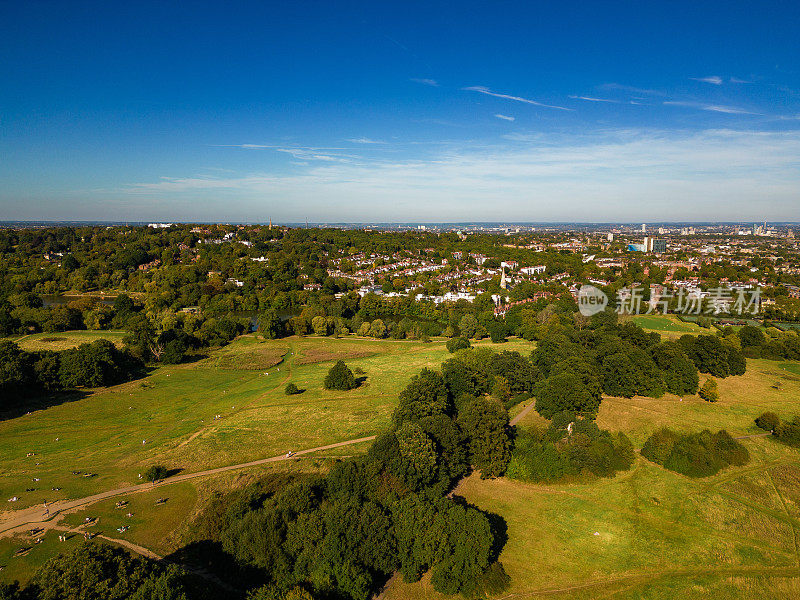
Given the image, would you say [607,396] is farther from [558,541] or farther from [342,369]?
[342,369]

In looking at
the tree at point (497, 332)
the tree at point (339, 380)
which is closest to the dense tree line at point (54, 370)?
the tree at point (339, 380)

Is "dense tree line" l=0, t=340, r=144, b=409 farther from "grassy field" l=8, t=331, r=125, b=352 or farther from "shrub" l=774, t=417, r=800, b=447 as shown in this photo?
"shrub" l=774, t=417, r=800, b=447

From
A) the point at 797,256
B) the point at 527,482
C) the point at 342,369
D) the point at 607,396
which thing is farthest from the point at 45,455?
the point at 797,256

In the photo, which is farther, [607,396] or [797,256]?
[797,256]

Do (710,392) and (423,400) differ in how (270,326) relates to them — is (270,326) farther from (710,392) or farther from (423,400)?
(710,392)

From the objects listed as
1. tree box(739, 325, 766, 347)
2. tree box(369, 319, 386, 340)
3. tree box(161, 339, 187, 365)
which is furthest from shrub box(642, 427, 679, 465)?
tree box(161, 339, 187, 365)

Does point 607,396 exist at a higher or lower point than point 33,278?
lower
